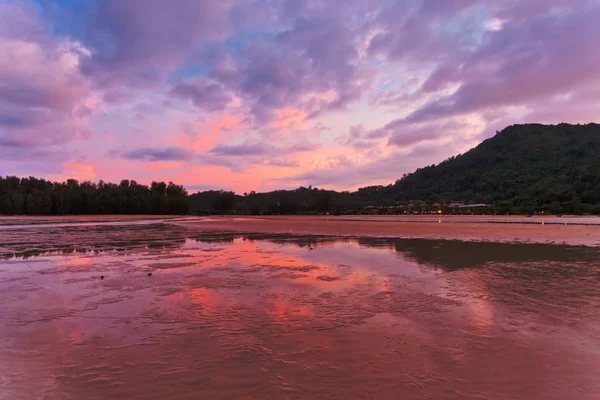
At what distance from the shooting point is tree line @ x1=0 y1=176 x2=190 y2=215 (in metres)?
98.1

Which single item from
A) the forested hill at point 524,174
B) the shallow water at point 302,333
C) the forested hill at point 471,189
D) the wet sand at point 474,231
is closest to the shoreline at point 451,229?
the wet sand at point 474,231

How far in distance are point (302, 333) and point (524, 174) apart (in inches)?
5348

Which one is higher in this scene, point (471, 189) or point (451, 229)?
point (471, 189)

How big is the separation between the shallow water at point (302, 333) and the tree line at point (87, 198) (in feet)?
345

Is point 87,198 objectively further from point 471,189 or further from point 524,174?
point 524,174

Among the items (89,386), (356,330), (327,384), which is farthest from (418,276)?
(89,386)

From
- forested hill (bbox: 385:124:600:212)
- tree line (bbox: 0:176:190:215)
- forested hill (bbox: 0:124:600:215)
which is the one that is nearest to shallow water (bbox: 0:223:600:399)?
forested hill (bbox: 0:124:600:215)

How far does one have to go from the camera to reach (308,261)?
52.2 ft

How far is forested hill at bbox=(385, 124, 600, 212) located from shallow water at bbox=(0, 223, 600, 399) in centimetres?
7982

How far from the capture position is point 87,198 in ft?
341

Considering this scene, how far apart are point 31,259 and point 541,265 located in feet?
75.0

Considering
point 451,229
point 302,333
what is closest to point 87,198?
point 451,229

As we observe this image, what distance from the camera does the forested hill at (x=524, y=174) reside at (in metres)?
83.8

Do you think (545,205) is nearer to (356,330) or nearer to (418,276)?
(418,276)
